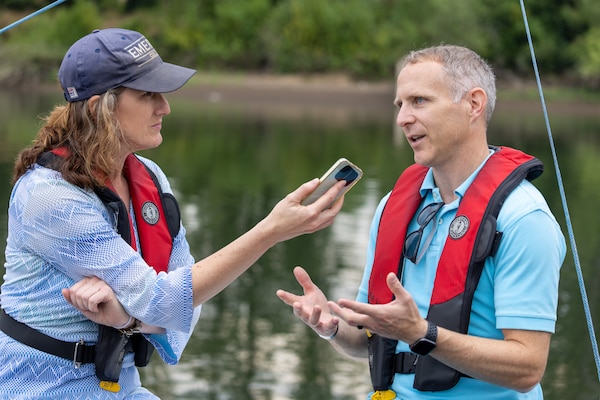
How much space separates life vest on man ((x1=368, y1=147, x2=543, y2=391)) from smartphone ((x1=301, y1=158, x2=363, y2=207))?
30 centimetres

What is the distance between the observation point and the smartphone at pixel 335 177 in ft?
8.48

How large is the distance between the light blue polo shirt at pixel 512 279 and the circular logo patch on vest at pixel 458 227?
0.23ft

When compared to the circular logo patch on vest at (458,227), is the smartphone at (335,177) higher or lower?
higher

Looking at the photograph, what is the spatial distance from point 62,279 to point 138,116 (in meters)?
0.46

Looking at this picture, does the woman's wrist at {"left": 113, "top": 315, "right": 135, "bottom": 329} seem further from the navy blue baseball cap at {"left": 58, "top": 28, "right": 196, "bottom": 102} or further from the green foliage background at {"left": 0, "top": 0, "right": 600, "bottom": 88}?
the green foliage background at {"left": 0, "top": 0, "right": 600, "bottom": 88}

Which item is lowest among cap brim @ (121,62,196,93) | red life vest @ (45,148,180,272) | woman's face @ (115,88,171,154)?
red life vest @ (45,148,180,272)

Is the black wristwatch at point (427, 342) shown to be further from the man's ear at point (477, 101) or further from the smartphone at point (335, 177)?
the man's ear at point (477, 101)

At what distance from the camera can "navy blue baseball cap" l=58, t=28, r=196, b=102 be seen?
2.72 metres

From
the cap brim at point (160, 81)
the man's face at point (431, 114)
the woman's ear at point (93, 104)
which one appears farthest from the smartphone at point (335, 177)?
the woman's ear at point (93, 104)

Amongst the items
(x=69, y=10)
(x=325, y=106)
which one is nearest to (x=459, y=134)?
(x=325, y=106)

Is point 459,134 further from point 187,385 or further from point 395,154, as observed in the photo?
point 395,154

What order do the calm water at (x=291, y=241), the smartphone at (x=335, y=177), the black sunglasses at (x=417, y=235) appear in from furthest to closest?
the calm water at (x=291, y=241) < the black sunglasses at (x=417, y=235) < the smartphone at (x=335, y=177)

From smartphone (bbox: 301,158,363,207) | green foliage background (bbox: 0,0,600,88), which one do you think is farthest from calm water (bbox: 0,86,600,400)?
green foliage background (bbox: 0,0,600,88)

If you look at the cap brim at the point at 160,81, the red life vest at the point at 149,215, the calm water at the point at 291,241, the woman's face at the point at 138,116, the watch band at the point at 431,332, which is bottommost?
the calm water at the point at 291,241
